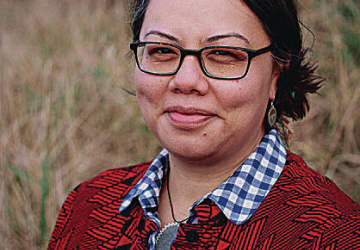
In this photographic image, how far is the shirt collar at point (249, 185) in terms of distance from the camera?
151 centimetres

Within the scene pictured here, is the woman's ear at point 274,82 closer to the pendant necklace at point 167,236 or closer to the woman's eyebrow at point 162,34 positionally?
the woman's eyebrow at point 162,34

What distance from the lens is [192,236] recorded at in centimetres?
150

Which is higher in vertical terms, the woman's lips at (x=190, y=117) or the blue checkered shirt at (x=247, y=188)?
the woman's lips at (x=190, y=117)

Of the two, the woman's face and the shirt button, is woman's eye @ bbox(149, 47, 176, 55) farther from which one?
the shirt button

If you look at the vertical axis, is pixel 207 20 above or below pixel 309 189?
above

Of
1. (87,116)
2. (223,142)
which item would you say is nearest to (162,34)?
(223,142)

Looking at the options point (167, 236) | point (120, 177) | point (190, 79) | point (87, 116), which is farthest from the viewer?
point (87, 116)

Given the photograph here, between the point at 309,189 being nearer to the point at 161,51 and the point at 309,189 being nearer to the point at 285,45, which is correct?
the point at 285,45

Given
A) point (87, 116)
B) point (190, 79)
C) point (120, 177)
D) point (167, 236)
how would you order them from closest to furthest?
point (190, 79)
point (167, 236)
point (120, 177)
point (87, 116)

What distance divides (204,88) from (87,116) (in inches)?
105

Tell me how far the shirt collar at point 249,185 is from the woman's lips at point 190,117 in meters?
0.24

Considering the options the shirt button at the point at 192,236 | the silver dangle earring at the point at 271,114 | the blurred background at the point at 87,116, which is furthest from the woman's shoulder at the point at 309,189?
the blurred background at the point at 87,116

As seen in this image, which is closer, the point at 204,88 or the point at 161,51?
the point at 204,88

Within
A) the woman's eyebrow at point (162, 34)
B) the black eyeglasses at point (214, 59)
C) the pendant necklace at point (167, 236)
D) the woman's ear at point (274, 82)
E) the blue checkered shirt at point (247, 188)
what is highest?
the woman's eyebrow at point (162, 34)
